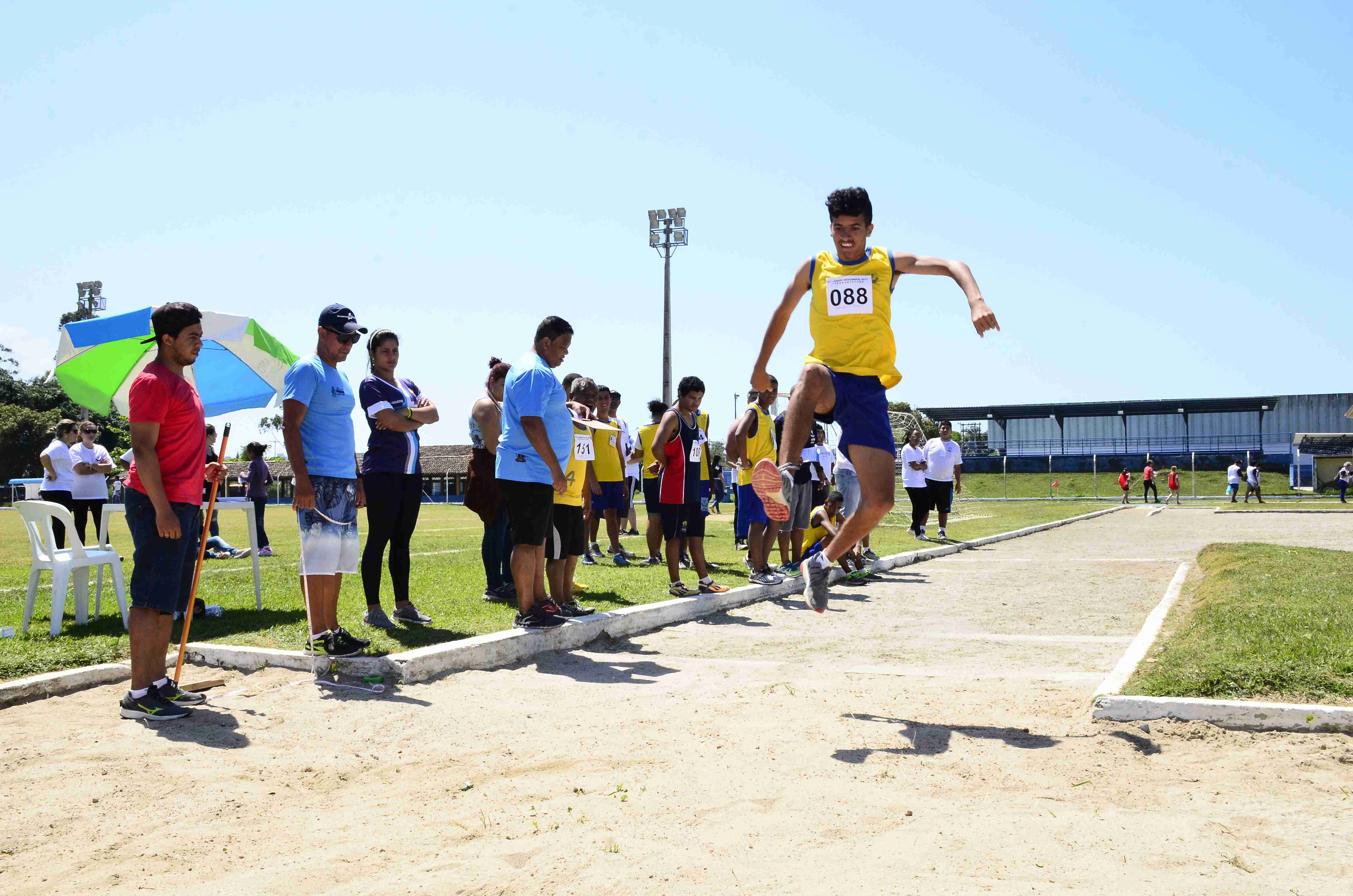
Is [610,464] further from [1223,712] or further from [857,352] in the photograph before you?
[1223,712]

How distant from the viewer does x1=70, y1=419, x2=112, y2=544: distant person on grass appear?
1040 cm

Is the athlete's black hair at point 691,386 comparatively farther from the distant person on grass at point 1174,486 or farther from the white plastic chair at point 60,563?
the distant person on grass at point 1174,486

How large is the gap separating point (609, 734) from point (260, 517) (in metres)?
12.0

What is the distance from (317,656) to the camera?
5266 mm

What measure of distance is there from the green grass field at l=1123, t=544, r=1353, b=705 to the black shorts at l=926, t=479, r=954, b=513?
7.81m

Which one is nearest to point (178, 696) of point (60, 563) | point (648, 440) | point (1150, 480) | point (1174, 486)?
point (60, 563)

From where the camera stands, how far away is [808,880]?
2.59 meters

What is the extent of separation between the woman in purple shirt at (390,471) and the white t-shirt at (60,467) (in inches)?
240

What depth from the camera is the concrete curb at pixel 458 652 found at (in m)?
5.13

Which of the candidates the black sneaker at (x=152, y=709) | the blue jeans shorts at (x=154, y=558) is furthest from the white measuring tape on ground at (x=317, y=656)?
the black sneaker at (x=152, y=709)

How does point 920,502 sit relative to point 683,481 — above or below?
below

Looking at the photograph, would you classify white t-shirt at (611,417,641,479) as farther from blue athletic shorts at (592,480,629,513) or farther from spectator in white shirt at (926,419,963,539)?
spectator in white shirt at (926,419,963,539)

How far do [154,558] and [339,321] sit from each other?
1.71 m

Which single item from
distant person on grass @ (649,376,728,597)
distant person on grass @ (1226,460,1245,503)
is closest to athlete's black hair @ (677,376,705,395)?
distant person on grass @ (649,376,728,597)
